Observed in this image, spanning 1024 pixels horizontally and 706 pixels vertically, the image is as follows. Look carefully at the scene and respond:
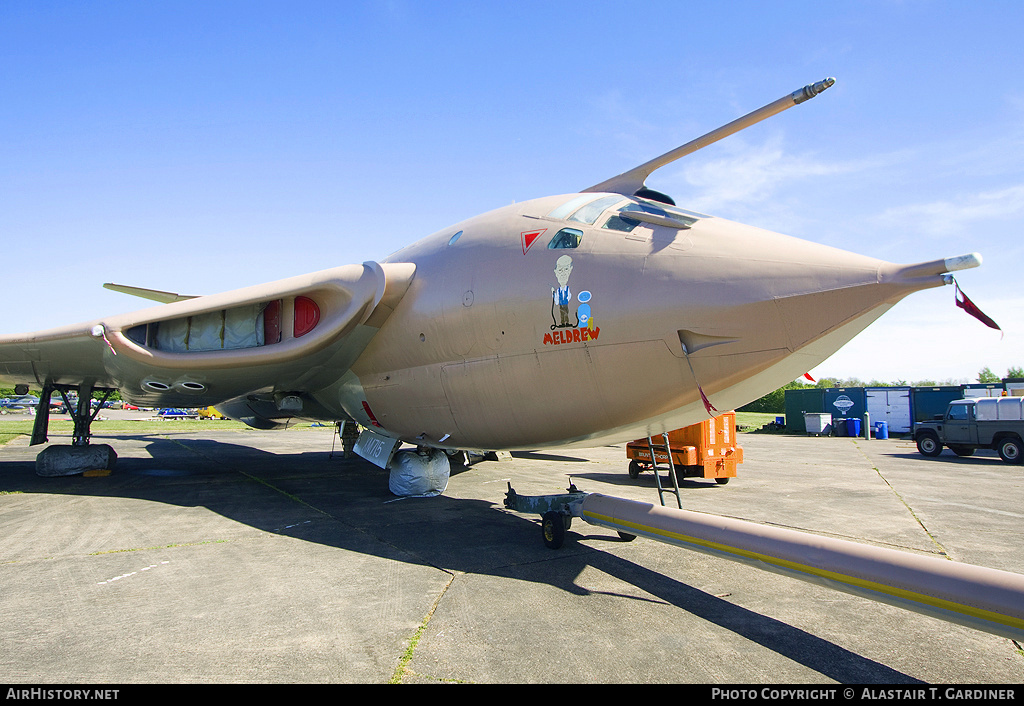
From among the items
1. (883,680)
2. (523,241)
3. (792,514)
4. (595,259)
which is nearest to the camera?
(883,680)

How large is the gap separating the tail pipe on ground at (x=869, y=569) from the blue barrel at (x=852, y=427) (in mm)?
32852

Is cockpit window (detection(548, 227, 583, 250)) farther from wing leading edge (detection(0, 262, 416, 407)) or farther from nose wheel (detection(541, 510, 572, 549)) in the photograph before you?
nose wheel (detection(541, 510, 572, 549))

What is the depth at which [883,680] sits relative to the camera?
11.6 ft

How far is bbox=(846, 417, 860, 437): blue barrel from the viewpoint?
32750 millimetres

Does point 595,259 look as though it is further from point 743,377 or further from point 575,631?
point 575,631

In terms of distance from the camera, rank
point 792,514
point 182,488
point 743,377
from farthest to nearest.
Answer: point 182,488 → point 792,514 → point 743,377

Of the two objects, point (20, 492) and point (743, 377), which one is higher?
point (743, 377)

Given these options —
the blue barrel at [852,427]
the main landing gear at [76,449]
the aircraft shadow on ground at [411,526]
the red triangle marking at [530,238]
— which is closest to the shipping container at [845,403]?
the blue barrel at [852,427]

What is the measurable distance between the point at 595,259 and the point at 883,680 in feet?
13.5

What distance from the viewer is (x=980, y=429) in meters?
20.0

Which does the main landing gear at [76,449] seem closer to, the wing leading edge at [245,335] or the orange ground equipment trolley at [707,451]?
the wing leading edge at [245,335]

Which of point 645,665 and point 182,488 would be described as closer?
point 645,665

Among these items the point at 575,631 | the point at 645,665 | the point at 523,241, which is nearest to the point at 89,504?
the point at 523,241

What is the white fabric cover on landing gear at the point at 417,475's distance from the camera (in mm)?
10109
